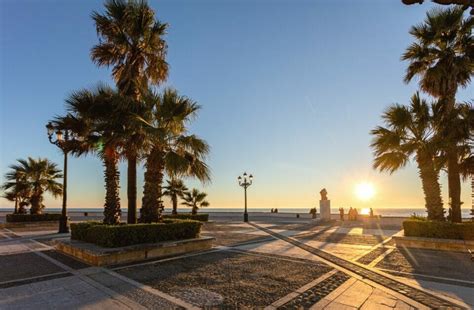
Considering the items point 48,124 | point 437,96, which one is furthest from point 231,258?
point 48,124

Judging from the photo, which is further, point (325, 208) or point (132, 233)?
point (325, 208)

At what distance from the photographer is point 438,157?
1265cm

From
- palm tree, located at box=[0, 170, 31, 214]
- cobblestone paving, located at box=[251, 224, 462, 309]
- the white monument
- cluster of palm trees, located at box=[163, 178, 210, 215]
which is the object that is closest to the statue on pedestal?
the white monument

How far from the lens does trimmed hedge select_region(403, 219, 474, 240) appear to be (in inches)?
414

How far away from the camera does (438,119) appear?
1236cm

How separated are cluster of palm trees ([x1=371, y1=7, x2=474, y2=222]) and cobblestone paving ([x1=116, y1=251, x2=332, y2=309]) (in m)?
7.33

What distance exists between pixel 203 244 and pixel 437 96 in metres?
12.5

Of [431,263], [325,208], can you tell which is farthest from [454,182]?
[325,208]

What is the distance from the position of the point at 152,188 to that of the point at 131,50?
6.07 meters

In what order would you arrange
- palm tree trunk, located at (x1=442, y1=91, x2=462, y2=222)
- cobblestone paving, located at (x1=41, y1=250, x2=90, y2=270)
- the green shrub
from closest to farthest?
cobblestone paving, located at (x1=41, y1=250, x2=90, y2=270) < the green shrub < palm tree trunk, located at (x1=442, y1=91, x2=462, y2=222)

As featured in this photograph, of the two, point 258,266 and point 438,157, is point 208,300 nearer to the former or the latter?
point 258,266

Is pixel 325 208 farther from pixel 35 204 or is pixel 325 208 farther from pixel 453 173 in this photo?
pixel 35 204

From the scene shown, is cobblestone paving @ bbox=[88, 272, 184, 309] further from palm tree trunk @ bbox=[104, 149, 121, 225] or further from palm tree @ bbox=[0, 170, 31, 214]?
palm tree @ bbox=[0, 170, 31, 214]

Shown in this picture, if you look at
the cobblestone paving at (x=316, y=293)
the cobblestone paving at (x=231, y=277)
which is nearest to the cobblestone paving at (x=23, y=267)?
the cobblestone paving at (x=231, y=277)
